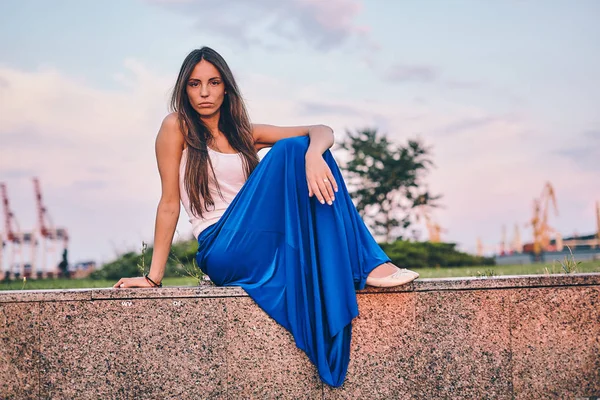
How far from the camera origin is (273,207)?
324cm

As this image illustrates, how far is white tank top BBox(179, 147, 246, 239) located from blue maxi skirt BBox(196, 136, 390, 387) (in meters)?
0.28

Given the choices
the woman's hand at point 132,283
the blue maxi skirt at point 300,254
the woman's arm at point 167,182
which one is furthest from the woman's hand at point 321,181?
the woman's hand at point 132,283

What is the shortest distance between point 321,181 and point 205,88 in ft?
3.67

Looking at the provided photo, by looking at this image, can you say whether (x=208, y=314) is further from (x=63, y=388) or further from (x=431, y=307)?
(x=431, y=307)

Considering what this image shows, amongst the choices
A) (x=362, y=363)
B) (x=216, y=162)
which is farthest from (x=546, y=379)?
(x=216, y=162)

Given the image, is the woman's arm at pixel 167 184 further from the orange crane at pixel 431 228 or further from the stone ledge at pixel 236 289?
the orange crane at pixel 431 228

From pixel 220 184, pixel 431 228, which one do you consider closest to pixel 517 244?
pixel 431 228

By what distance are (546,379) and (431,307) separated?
71 cm

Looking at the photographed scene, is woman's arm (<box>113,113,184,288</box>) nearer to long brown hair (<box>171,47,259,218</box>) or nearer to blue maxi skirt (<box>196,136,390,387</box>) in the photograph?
long brown hair (<box>171,47,259,218</box>)

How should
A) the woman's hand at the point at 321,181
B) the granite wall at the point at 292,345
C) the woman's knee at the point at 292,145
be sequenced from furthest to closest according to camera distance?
1. the woman's knee at the point at 292,145
2. the granite wall at the point at 292,345
3. the woman's hand at the point at 321,181

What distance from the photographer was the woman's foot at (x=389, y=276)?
304cm

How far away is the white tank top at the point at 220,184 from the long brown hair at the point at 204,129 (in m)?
0.03

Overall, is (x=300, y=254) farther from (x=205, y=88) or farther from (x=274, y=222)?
(x=205, y=88)

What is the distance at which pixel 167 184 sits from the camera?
3541 mm
